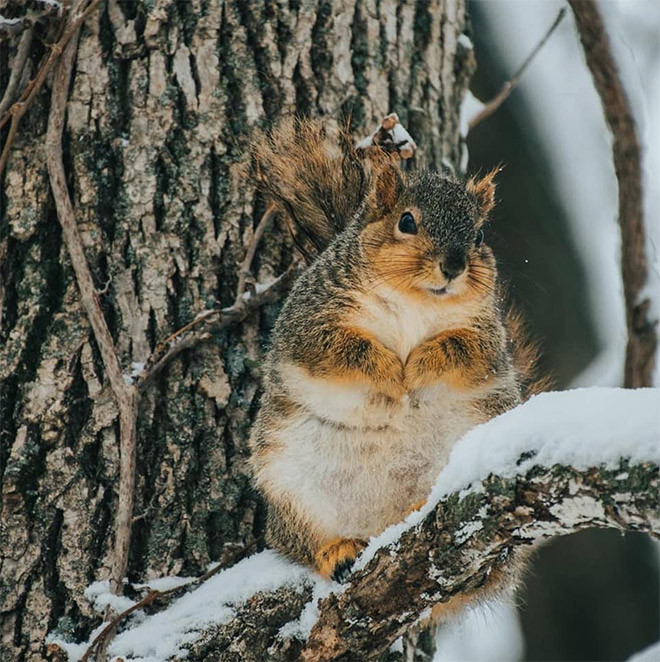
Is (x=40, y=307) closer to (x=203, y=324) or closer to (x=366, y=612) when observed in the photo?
(x=203, y=324)

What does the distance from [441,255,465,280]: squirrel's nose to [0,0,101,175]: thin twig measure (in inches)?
36.5

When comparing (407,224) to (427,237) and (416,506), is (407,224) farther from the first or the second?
(416,506)

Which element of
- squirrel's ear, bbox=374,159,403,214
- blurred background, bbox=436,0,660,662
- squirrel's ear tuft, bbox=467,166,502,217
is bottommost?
blurred background, bbox=436,0,660,662

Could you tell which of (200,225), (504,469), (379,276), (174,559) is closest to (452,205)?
(379,276)

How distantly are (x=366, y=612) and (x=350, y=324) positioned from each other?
1.89 ft

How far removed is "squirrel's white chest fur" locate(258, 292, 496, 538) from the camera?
6.17ft

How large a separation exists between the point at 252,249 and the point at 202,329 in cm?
21

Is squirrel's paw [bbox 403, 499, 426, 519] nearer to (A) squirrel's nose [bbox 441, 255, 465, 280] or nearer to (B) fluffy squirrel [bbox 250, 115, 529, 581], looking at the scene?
(B) fluffy squirrel [bbox 250, 115, 529, 581]

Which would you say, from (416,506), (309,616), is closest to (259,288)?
(416,506)

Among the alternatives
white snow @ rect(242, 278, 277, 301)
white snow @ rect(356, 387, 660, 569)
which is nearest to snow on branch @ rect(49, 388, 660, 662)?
white snow @ rect(356, 387, 660, 569)

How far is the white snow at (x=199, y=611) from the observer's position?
182 centimetres

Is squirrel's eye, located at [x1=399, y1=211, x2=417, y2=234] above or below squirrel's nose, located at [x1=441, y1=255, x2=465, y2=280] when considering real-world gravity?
below

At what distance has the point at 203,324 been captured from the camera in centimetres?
207

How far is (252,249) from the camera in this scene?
215 centimetres
